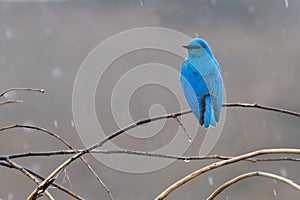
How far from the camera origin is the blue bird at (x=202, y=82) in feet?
1.85

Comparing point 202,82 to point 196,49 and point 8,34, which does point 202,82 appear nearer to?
point 196,49

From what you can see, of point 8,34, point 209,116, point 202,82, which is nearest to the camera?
point 209,116

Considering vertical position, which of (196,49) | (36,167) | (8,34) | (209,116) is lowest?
(209,116)

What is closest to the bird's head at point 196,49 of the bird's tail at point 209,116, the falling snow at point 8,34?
the bird's tail at point 209,116

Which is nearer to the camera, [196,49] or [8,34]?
[196,49]

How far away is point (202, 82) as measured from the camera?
0.65m

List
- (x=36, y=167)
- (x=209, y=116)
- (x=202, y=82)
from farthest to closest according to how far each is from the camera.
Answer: (x=36, y=167), (x=202, y=82), (x=209, y=116)

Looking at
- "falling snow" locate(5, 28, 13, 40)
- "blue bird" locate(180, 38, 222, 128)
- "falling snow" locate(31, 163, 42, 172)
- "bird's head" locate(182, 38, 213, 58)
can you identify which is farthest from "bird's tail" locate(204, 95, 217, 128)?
"falling snow" locate(5, 28, 13, 40)

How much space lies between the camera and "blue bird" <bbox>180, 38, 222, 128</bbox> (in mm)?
565

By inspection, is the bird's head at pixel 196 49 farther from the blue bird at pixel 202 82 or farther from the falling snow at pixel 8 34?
the falling snow at pixel 8 34

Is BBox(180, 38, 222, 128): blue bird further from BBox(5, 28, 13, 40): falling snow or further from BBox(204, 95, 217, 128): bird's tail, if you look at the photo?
BBox(5, 28, 13, 40): falling snow

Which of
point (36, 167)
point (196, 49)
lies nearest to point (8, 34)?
point (36, 167)

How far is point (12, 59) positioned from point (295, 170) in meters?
3.71

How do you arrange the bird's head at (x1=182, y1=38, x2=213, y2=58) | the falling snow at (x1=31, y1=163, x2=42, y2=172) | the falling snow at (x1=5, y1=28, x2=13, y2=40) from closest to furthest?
the bird's head at (x1=182, y1=38, x2=213, y2=58), the falling snow at (x1=31, y1=163, x2=42, y2=172), the falling snow at (x1=5, y1=28, x2=13, y2=40)
